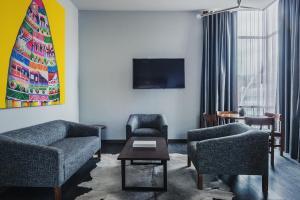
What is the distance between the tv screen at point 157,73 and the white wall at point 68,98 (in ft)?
4.53

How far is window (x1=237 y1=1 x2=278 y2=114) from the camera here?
514 centimetres

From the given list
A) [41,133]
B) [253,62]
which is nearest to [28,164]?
[41,133]

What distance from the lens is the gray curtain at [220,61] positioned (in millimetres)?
4949

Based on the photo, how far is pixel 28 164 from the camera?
2191 millimetres

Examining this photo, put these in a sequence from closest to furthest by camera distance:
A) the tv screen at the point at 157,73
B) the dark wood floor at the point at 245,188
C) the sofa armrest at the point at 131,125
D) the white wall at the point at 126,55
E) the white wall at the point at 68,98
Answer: the dark wood floor at the point at 245,188
the white wall at the point at 68,98
the sofa armrest at the point at 131,125
the tv screen at the point at 157,73
the white wall at the point at 126,55

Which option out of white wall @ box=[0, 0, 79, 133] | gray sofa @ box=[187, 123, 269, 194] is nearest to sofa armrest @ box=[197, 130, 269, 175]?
gray sofa @ box=[187, 123, 269, 194]

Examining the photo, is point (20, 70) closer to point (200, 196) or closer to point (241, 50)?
point (200, 196)

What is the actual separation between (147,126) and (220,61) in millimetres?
2282

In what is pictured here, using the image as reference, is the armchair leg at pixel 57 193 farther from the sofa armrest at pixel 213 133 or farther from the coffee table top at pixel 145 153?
the sofa armrest at pixel 213 133

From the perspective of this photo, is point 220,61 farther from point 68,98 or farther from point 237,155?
point 68,98

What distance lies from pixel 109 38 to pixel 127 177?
3.44m

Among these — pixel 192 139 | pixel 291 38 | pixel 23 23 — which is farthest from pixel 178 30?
pixel 23 23

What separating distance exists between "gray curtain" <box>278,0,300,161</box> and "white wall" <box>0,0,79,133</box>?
4315 mm

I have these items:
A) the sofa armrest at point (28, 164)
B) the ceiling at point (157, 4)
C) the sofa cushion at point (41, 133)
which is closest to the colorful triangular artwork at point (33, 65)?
the sofa cushion at point (41, 133)
